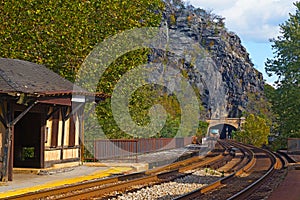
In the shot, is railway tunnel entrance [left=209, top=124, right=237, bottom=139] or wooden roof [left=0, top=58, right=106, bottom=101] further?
railway tunnel entrance [left=209, top=124, right=237, bottom=139]

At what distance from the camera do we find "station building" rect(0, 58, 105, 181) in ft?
51.5

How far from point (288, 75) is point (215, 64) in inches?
4083

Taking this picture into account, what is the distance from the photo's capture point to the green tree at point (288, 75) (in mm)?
41344

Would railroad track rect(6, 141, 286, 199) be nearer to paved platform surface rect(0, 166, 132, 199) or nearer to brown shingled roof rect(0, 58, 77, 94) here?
paved platform surface rect(0, 166, 132, 199)

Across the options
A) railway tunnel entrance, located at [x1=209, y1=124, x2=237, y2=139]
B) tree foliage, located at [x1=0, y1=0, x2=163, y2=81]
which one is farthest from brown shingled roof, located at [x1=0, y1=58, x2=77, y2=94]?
railway tunnel entrance, located at [x1=209, y1=124, x2=237, y2=139]

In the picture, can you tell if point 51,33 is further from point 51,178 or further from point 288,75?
point 288,75

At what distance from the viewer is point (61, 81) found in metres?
21.3

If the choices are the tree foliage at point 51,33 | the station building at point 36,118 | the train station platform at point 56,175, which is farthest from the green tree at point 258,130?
the station building at point 36,118

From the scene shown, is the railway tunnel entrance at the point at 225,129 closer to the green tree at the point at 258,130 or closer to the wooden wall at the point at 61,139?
the green tree at the point at 258,130

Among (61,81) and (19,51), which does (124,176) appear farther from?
(19,51)

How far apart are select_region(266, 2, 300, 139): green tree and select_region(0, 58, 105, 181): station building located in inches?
971

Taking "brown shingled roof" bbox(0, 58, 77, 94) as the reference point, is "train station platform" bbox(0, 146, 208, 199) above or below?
below

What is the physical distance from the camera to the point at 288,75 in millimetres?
42406

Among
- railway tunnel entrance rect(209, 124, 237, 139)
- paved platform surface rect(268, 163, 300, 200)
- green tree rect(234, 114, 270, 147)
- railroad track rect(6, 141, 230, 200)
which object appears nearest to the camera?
paved platform surface rect(268, 163, 300, 200)
